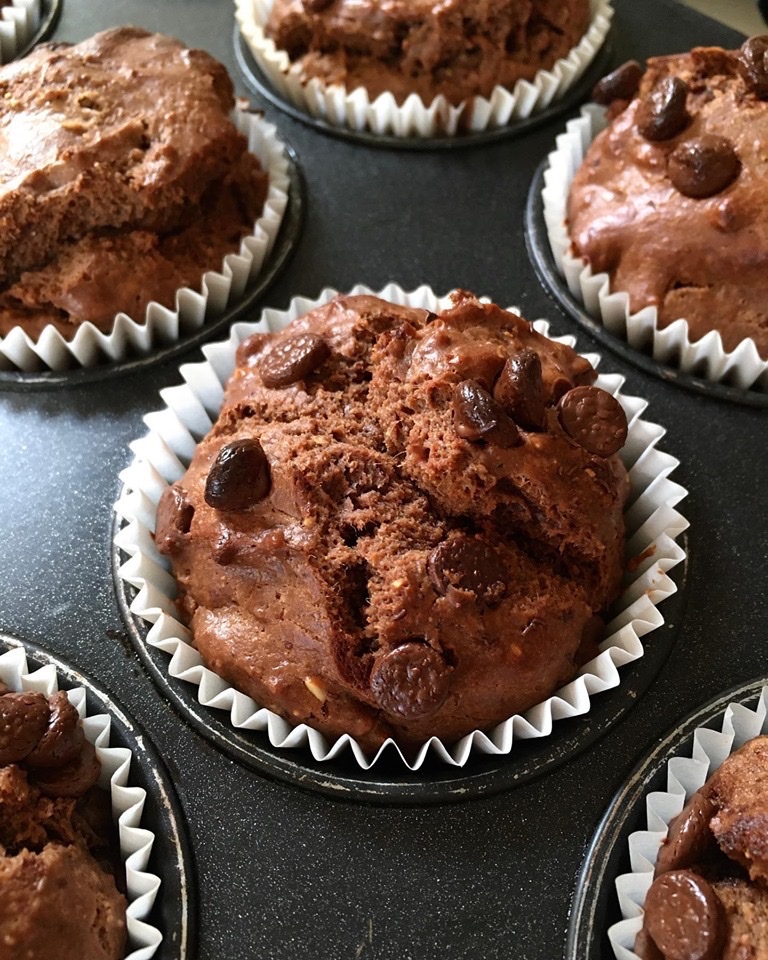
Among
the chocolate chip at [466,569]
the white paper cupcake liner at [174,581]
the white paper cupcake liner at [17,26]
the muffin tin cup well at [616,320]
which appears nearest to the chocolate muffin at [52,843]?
the white paper cupcake liner at [174,581]

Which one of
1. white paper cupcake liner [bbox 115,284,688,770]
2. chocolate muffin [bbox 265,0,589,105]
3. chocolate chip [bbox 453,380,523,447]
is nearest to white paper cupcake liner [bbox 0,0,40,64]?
chocolate muffin [bbox 265,0,589,105]

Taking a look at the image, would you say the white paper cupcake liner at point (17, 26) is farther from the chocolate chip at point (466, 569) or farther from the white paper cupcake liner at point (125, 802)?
the chocolate chip at point (466, 569)

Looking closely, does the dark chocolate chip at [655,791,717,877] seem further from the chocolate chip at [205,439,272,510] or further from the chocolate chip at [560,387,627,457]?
the chocolate chip at [205,439,272,510]

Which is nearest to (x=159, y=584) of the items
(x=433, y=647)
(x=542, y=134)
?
(x=433, y=647)

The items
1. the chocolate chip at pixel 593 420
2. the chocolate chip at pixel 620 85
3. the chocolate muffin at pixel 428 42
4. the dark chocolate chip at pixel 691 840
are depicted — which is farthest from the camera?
the chocolate muffin at pixel 428 42

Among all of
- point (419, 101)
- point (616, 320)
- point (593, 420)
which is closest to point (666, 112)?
point (616, 320)

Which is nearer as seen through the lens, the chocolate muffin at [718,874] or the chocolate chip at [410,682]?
the chocolate muffin at [718,874]
